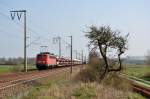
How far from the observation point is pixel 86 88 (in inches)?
986

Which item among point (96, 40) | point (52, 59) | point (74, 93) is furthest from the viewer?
point (52, 59)

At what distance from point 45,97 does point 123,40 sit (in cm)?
2097

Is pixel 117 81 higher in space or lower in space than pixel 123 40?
lower

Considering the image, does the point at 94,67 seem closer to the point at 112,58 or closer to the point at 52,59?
the point at 112,58

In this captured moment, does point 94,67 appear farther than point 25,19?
No

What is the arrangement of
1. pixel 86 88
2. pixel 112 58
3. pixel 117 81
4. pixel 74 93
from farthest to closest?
1. pixel 112 58
2. pixel 117 81
3. pixel 86 88
4. pixel 74 93

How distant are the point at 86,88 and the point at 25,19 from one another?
127ft

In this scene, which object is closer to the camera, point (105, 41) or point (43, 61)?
point (105, 41)

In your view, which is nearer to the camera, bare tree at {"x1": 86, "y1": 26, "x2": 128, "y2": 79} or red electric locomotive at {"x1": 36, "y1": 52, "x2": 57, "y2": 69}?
bare tree at {"x1": 86, "y1": 26, "x2": 128, "y2": 79}

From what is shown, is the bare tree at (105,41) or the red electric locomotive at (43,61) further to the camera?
the red electric locomotive at (43,61)

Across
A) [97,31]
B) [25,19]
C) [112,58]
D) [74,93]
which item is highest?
[25,19]

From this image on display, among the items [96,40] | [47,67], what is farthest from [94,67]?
[47,67]

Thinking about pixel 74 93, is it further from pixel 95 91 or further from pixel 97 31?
pixel 97 31

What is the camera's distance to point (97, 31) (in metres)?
38.7
